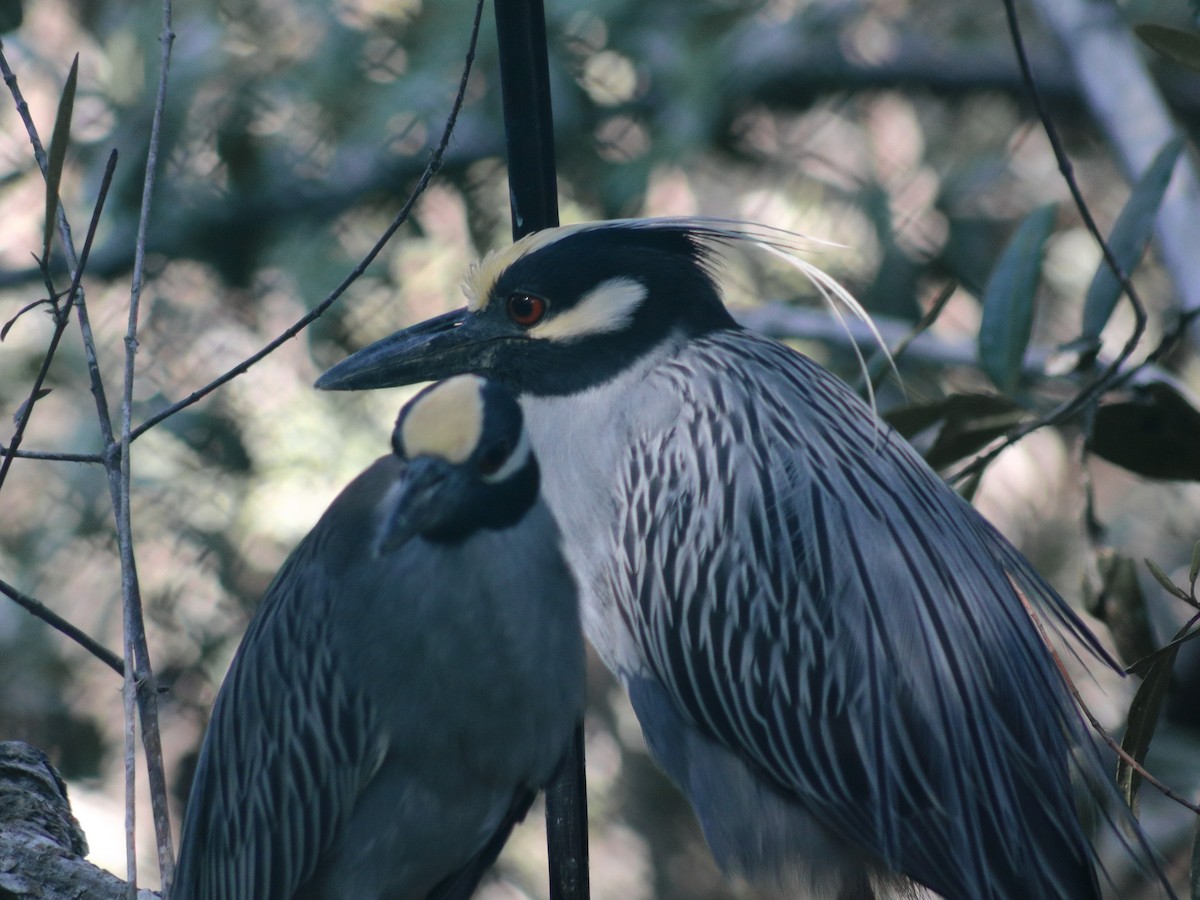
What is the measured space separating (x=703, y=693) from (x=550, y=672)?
20cm

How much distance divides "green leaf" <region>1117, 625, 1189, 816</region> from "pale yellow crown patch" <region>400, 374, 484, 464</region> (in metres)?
0.78

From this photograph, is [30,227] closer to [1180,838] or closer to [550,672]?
[550,672]

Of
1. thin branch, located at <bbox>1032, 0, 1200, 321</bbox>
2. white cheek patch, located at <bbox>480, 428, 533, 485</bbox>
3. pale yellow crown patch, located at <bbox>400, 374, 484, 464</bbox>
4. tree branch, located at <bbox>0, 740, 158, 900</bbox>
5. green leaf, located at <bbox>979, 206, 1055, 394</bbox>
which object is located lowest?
tree branch, located at <bbox>0, 740, 158, 900</bbox>

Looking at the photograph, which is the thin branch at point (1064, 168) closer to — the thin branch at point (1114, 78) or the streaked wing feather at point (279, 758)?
the streaked wing feather at point (279, 758)

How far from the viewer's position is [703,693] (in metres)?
1.54

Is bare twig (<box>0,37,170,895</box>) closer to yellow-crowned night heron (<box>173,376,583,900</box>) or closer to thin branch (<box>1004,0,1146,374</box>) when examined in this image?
yellow-crowned night heron (<box>173,376,583,900</box>)

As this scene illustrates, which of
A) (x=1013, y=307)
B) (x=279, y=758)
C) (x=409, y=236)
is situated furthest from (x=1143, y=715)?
(x=409, y=236)

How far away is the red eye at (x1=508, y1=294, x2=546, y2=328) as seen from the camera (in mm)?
1706

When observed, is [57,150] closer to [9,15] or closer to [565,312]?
[9,15]

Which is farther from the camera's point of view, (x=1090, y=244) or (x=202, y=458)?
(x=1090, y=244)

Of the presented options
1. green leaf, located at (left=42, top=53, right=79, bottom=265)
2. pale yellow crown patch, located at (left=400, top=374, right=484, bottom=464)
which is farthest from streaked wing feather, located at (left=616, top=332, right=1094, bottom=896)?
green leaf, located at (left=42, top=53, right=79, bottom=265)

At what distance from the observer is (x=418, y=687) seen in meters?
1.47

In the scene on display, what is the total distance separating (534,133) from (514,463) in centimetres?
38

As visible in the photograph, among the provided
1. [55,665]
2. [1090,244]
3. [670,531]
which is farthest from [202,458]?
[1090,244]
